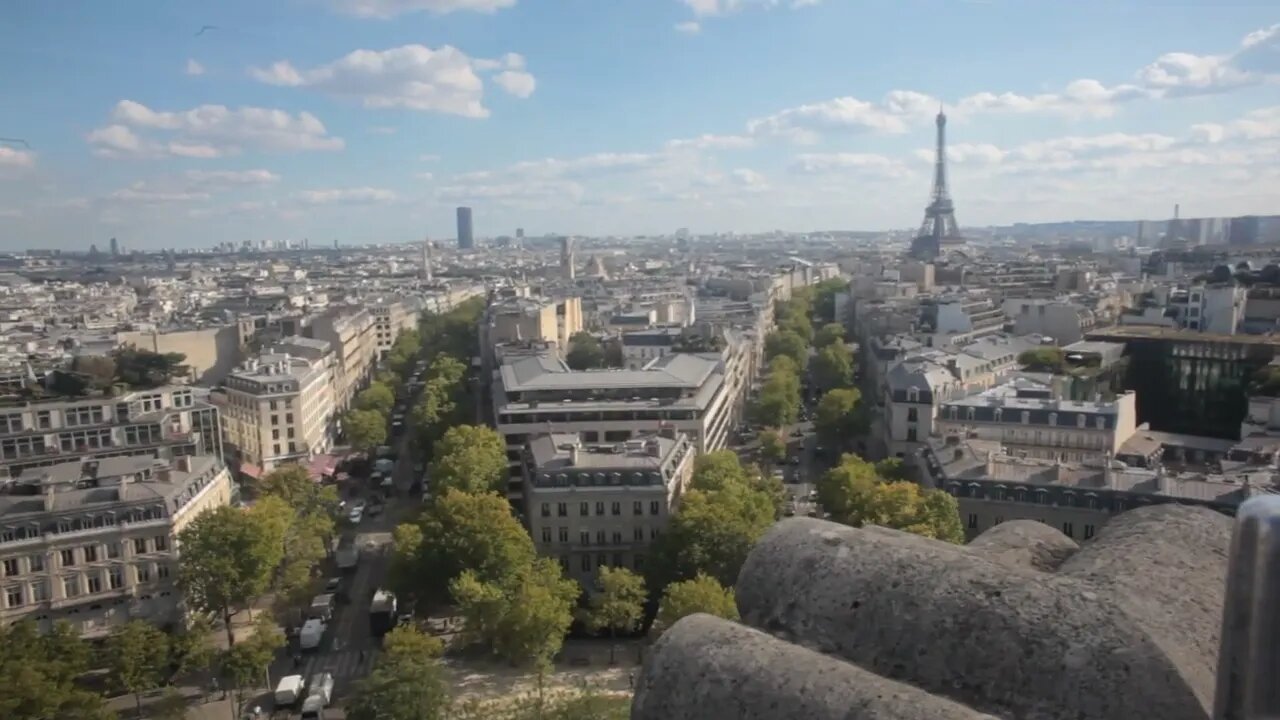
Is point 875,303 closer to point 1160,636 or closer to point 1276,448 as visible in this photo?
point 1276,448

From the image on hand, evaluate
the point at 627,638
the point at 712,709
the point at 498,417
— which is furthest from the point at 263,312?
the point at 712,709

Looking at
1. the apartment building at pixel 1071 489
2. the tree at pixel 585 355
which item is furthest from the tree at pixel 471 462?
the tree at pixel 585 355

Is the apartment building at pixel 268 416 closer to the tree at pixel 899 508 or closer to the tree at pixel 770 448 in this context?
the tree at pixel 770 448

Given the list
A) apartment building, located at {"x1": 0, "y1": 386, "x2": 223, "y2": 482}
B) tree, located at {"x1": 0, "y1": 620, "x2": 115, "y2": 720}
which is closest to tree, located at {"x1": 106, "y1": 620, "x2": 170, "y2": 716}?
tree, located at {"x1": 0, "y1": 620, "x2": 115, "y2": 720}

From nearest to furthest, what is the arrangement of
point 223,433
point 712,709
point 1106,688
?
point 1106,688 → point 712,709 → point 223,433

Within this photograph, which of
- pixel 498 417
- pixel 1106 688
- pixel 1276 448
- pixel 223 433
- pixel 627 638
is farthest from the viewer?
pixel 223 433

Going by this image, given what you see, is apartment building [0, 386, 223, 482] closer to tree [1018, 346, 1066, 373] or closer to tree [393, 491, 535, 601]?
tree [393, 491, 535, 601]
